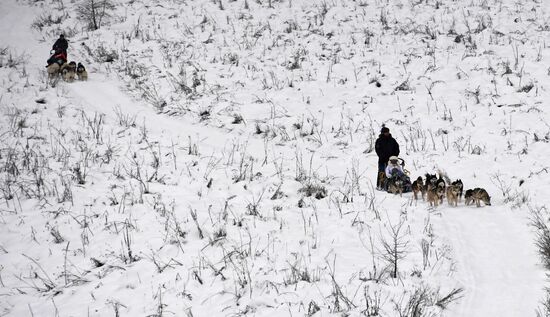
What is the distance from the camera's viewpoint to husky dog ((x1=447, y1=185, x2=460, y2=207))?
782 centimetres

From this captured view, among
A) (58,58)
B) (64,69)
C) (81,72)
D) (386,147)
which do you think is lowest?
(386,147)

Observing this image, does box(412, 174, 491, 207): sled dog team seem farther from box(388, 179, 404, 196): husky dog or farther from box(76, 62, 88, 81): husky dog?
box(76, 62, 88, 81): husky dog

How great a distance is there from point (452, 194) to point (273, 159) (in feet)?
13.6

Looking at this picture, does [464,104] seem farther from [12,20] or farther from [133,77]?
[12,20]

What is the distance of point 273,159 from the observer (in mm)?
10508

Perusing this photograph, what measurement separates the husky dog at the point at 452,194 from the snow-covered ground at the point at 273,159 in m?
0.17

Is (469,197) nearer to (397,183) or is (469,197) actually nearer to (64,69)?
(397,183)

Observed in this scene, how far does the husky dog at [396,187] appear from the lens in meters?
8.58

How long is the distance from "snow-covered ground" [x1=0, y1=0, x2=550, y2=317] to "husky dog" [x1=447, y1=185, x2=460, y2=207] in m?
0.17

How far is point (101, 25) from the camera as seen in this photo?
20.0 metres

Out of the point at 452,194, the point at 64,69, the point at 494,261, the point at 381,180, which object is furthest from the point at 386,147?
the point at 64,69

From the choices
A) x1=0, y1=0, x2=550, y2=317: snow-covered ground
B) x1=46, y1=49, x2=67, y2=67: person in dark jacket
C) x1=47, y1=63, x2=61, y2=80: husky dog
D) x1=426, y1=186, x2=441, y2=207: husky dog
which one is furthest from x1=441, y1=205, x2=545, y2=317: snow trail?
x1=46, y1=49, x2=67, y2=67: person in dark jacket

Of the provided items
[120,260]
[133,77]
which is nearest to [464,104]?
[120,260]

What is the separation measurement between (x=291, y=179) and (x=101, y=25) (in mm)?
15015
